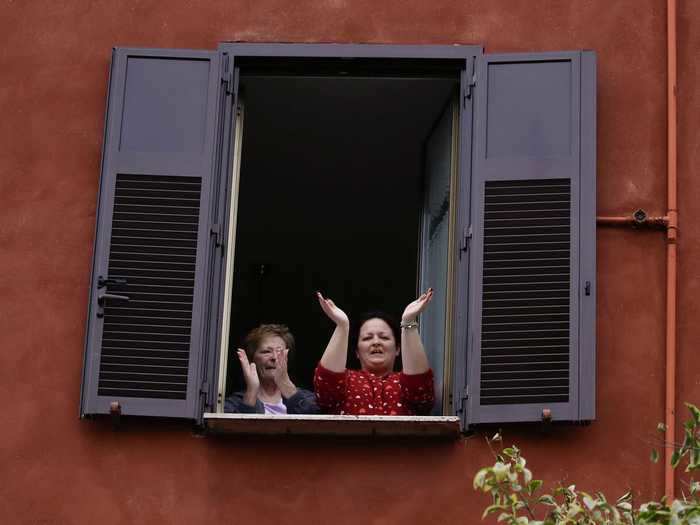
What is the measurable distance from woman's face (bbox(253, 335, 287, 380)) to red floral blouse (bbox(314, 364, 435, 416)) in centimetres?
51

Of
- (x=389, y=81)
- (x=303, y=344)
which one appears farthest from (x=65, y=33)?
(x=303, y=344)

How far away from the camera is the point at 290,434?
27.2 ft

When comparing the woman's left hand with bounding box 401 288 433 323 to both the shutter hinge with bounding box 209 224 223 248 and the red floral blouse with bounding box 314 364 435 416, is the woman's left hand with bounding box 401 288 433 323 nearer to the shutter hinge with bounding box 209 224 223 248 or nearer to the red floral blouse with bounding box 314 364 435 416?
the red floral blouse with bounding box 314 364 435 416

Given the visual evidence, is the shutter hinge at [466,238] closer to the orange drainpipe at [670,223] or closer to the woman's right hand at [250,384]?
the orange drainpipe at [670,223]

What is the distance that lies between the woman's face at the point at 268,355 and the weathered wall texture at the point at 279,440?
0.81m

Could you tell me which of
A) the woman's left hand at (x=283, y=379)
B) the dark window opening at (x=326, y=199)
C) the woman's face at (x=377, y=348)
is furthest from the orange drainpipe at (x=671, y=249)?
the woman's left hand at (x=283, y=379)

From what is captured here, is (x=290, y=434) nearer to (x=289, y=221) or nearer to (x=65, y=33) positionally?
(x=65, y=33)

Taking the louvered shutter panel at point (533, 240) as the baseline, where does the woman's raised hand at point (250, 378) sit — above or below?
below

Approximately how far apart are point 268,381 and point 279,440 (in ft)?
2.58

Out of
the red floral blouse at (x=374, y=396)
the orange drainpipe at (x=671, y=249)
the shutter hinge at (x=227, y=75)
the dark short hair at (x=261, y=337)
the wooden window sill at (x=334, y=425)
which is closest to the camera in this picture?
the wooden window sill at (x=334, y=425)

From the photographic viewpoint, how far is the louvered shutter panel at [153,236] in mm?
8359

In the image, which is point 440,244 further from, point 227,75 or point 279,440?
point 279,440

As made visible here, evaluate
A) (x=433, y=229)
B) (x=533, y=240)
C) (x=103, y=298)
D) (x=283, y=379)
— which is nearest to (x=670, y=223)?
(x=533, y=240)

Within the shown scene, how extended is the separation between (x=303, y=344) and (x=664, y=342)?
4.96 meters
